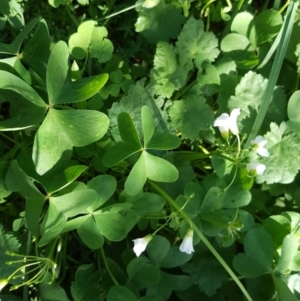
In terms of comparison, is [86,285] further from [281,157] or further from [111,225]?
[281,157]

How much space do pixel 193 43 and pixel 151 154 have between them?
15.7 inches

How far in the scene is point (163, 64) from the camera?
1.38m

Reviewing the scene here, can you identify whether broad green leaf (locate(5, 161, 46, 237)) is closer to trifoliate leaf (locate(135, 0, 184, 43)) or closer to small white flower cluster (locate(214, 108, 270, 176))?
small white flower cluster (locate(214, 108, 270, 176))

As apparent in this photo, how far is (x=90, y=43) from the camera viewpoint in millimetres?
1404

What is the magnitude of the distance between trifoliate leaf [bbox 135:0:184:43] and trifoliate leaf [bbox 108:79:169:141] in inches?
7.9

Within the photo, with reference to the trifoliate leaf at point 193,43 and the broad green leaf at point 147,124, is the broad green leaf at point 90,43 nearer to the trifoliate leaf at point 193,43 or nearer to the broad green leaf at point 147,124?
the trifoliate leaf at point 193,43

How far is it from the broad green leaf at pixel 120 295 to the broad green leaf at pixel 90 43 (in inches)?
26.7

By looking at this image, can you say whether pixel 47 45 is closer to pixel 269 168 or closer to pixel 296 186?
pixel 269 168

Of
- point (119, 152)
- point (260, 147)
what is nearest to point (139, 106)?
point (119, 152)

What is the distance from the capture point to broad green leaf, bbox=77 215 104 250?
3.75 feet

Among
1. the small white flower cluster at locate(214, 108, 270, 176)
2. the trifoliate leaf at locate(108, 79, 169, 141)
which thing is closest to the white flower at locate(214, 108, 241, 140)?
the small white flower cluster at locate(214, 108, 270, 176)

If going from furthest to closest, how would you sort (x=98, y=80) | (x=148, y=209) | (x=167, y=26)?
(x=167, y=26), (x=148, y=209), (x=98, y=80)

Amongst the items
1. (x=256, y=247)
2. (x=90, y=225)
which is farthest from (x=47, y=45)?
(x=256, y=247)

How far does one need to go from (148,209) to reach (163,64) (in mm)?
471
